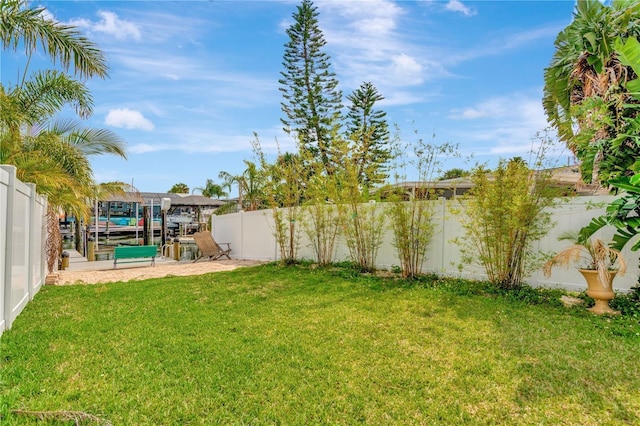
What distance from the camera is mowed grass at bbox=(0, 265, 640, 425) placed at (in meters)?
2.45

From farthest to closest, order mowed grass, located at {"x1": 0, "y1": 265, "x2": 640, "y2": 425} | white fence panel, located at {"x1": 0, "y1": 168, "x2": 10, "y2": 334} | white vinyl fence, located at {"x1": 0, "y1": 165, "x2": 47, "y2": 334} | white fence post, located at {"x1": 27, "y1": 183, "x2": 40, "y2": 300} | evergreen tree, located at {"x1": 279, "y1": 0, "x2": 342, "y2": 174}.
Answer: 1. evergreen tree, located at {"x1": 279, "y1": 0, "x2": 342, "y2": 174}
2. white fence post, located at {"x1": 27, "y1": 183, "x2": 40, "y2": 300}
3. white vinyl fence, located at {"x1": 0, "y1": 165, "x2": 47, "y2": 334}
4. white fence panel, located at {"x1": 0, "y1": 168, "x2": 10, "y2": 334}
5. mowed grass, located at {"x1": 0, "y1": 265, "x2": 640, "y2": 425}

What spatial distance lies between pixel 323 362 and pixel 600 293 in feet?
12.3

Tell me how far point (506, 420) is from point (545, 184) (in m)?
4.14

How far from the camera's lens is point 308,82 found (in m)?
16.8

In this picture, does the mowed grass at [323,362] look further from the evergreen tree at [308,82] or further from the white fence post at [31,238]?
the evergreen tree at [308,82]

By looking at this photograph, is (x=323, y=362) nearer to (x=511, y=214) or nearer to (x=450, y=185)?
(x=511, y=214)

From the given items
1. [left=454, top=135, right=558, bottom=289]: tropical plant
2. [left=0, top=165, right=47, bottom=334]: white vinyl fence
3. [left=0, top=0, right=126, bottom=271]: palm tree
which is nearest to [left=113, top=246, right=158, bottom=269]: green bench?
[left=0, top=0, right=126, bottom=271]: palm tree

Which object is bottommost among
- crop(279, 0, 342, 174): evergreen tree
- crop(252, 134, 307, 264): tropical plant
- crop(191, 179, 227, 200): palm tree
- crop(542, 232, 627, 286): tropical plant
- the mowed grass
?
the mowed grass

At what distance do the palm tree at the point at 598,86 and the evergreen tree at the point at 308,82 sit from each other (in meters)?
10.2

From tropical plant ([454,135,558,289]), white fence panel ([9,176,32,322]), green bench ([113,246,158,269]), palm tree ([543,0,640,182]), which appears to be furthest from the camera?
green bench ([113,246,158,269])

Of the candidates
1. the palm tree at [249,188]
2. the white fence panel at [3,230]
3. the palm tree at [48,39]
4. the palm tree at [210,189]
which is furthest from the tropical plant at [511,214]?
the palm tree at [210,189]

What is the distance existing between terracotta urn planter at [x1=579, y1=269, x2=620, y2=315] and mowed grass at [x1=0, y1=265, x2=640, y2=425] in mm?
332

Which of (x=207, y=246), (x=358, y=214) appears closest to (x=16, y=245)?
(x=358, y=214)

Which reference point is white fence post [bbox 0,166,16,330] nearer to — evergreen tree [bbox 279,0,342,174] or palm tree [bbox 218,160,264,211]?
palm tree [bbox 218,160,264,211]
